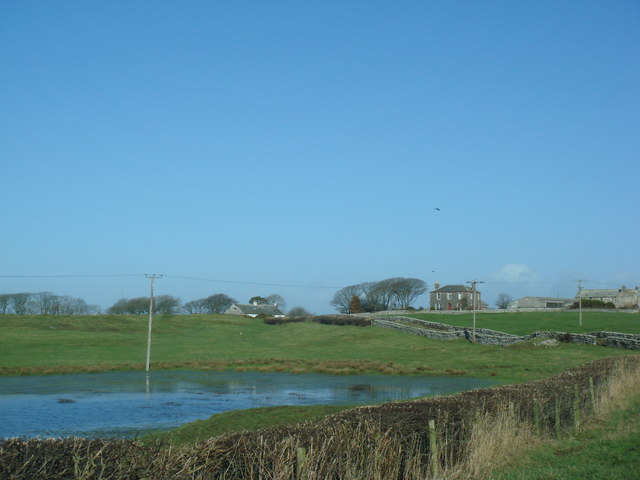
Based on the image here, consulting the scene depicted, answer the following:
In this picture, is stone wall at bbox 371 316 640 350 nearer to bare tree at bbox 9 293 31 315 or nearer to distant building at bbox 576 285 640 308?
distant building at bbox 576 285 640 308

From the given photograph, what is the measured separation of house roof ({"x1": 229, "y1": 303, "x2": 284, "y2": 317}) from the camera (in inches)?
6289

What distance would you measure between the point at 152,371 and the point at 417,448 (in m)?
49.7

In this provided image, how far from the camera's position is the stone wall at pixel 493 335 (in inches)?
2286

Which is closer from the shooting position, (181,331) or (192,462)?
(192,462)

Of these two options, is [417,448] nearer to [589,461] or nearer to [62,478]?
[589,461]

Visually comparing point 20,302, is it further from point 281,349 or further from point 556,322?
point 556,322

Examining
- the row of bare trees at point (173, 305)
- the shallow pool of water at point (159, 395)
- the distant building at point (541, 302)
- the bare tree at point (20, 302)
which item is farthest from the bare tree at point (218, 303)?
the shallow pool of water at point (159, 395)

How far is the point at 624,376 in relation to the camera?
74.4 ft

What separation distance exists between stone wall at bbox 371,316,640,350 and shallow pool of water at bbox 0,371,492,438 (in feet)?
69.0

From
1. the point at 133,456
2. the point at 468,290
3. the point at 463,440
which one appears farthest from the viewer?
the point at 468,290

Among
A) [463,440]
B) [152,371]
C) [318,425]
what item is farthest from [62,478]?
[152,371]

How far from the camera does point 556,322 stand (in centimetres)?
8400

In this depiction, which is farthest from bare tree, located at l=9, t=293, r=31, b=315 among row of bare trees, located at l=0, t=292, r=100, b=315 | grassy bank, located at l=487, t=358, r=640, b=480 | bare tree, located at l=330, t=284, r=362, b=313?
grassy bank, located at l=487, t=358, r=640, b=480

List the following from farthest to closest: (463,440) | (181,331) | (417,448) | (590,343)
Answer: (181,331), (590,343), (463,440), (417,448)
